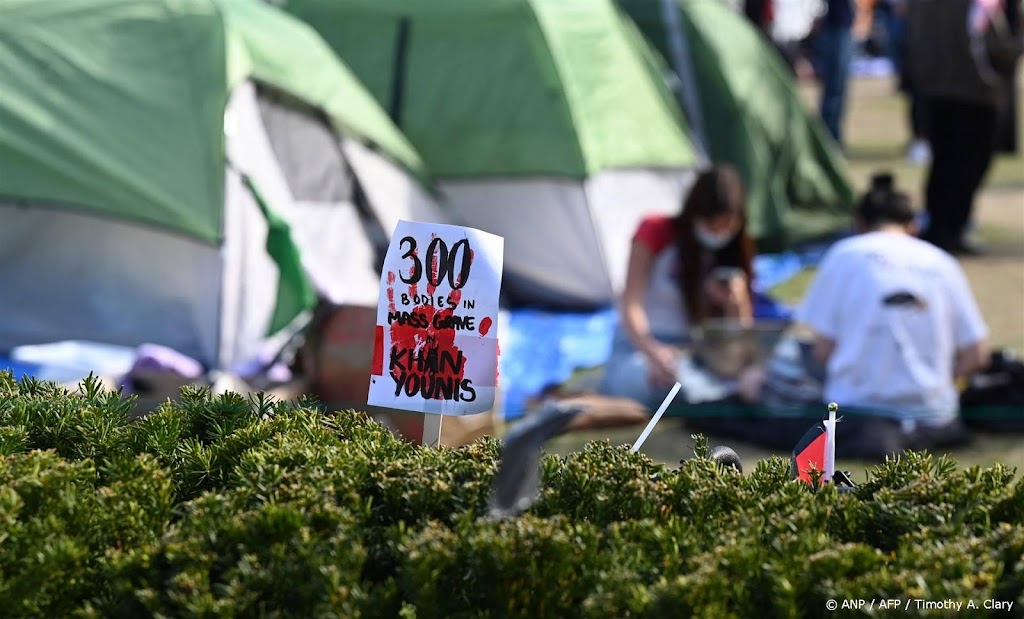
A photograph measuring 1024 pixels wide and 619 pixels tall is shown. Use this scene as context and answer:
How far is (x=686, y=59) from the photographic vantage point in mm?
10000

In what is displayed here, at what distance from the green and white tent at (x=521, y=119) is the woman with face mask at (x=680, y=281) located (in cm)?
166

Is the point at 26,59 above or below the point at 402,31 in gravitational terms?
below

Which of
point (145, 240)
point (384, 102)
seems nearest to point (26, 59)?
point (145, 240)

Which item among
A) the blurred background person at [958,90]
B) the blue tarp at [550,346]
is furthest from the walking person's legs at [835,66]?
the blue tarp at [550,346]

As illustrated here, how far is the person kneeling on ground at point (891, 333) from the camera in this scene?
563 cm

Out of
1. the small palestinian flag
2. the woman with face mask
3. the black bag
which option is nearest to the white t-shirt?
the black bag

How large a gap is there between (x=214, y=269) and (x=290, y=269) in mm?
461

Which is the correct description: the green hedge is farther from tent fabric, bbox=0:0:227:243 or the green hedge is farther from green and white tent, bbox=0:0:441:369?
tent fabric, bbox=0:0:227:243

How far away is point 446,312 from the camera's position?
239cm

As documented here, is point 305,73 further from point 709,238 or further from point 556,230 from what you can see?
point 709,238

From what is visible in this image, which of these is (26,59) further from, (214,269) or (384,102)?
(384,102)

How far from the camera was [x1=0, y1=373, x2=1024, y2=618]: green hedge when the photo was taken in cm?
189

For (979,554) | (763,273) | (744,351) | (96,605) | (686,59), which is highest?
(686,59)

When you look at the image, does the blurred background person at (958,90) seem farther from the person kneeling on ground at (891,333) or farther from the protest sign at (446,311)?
the protest sign at (446,311)
